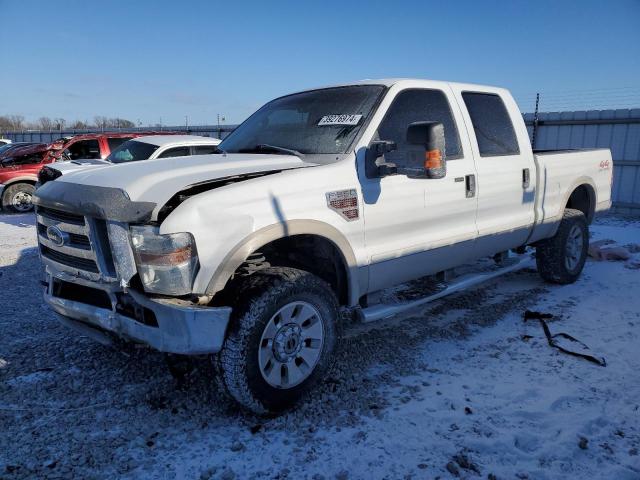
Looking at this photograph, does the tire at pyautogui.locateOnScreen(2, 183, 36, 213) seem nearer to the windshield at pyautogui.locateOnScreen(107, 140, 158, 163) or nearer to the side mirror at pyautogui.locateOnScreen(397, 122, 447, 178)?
the windshield at pyautogui.locateOnScreen(107, 140, 158, 163)

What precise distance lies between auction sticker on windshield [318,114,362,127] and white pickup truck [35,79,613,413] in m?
0.01

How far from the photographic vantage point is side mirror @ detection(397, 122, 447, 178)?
122 inches

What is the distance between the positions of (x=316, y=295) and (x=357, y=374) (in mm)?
807

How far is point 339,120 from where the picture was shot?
3652mm

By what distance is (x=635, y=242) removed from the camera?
26.6 ft

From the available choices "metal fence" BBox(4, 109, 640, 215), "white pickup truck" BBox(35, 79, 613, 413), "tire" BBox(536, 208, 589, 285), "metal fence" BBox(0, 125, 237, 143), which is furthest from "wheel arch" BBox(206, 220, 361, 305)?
"metal fence" BBox(0, 125, 237, 143)

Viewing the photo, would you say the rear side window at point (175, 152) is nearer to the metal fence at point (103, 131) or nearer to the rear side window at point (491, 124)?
the rear side window at point (491, 124)

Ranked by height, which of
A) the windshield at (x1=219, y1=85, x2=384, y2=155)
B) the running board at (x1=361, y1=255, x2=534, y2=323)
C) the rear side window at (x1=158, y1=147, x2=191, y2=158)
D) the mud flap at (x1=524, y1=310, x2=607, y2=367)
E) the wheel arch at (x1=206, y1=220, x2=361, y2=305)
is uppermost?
the windshield at (x1=219, y1=85, x2=384, y2=155)

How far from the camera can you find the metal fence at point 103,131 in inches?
791

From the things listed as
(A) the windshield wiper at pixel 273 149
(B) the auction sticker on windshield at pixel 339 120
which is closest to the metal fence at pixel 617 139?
(B) the auction sticker on windshield at pixel 339 120

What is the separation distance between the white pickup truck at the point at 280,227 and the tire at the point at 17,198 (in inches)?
395

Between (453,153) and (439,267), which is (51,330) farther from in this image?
(453,153)

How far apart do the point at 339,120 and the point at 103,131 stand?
921 inches

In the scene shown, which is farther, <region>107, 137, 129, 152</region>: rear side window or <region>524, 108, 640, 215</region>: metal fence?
<region>107, 137, 129, 152</region>: rear side window
